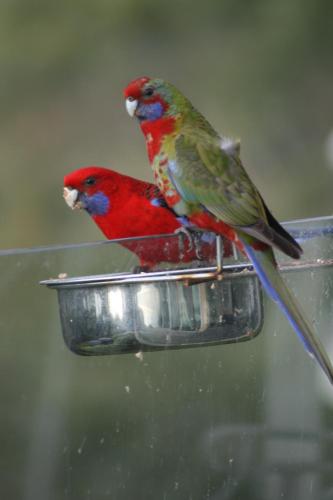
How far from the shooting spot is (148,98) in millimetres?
1972

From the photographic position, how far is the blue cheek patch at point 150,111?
195 centimetres

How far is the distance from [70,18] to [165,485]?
10.7 ft

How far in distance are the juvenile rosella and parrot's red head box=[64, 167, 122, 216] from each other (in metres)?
0.25

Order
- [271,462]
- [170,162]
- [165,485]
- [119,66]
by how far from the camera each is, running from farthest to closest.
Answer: [119,66]
[170,162]
[271,462]
[165,485]

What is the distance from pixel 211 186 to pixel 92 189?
0.51 meters

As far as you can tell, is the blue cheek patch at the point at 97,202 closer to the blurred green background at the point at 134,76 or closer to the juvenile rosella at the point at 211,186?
the juvenile rosella at the point at 211,186

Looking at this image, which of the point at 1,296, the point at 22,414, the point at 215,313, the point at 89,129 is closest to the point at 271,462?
the point at 215,313

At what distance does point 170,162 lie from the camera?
1832 mm

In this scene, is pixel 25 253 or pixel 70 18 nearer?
pixel 25 253

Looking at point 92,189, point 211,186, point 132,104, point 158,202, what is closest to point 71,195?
point 92,189

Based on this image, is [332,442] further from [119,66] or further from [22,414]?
[119,66]

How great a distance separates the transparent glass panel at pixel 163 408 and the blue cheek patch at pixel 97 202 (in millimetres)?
496

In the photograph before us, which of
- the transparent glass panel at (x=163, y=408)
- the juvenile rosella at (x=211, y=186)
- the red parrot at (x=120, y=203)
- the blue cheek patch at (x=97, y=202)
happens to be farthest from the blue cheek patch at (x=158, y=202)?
the transparent glass panel at (x=163, y=408)

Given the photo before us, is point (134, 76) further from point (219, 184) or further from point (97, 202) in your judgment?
point (219, 184)
